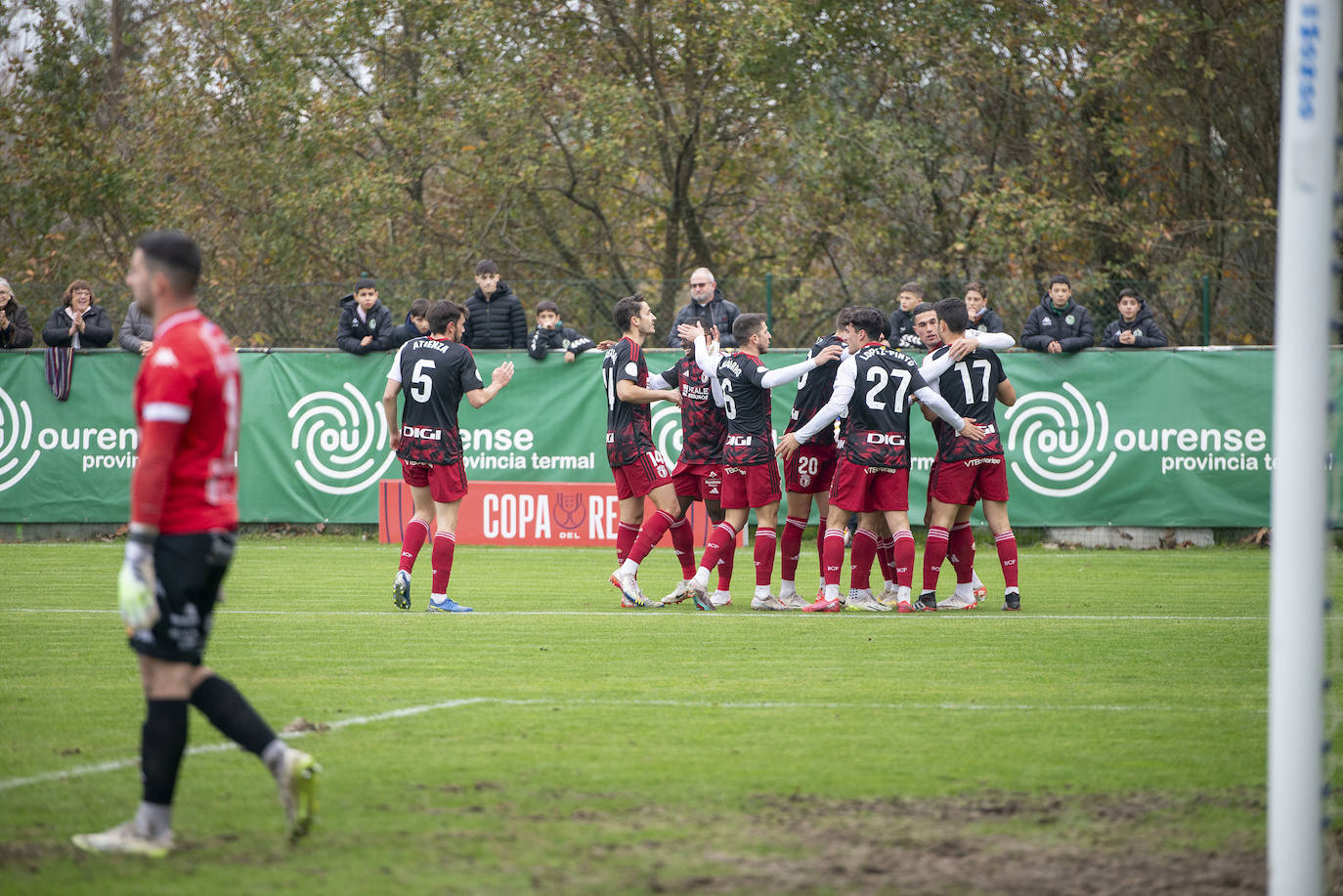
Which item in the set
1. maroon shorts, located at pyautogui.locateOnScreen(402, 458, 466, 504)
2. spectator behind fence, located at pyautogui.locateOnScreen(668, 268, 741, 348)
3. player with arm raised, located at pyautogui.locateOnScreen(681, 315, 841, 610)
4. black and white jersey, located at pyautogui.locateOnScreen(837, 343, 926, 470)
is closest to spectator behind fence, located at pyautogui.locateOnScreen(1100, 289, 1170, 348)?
spectator behind fence, located at pyautogui.locateOnScreen(668, 268, 741, 348)

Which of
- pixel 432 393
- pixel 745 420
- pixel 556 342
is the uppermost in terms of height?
pixel 556 342

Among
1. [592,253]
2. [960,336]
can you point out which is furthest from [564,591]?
[592,253]

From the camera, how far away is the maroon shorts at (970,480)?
38.8 feet

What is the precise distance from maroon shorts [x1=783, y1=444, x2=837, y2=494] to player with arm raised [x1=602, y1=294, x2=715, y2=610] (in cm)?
101

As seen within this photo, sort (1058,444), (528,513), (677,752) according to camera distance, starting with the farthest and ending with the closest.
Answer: (528,513), (1058,444), (677,752)

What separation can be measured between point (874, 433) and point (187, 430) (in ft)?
24.9

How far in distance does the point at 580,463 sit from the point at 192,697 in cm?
1353

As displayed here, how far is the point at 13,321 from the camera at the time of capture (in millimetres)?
19016

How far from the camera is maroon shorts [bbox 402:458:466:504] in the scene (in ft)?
38.0

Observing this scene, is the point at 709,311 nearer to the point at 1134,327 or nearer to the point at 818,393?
the point at 818,393

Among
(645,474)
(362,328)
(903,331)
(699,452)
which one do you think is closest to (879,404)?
(699,452)

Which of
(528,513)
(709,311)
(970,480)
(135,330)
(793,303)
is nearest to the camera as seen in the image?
(970,480)

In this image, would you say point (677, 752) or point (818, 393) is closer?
point (677, 752)

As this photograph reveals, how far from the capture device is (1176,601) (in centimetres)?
1232
